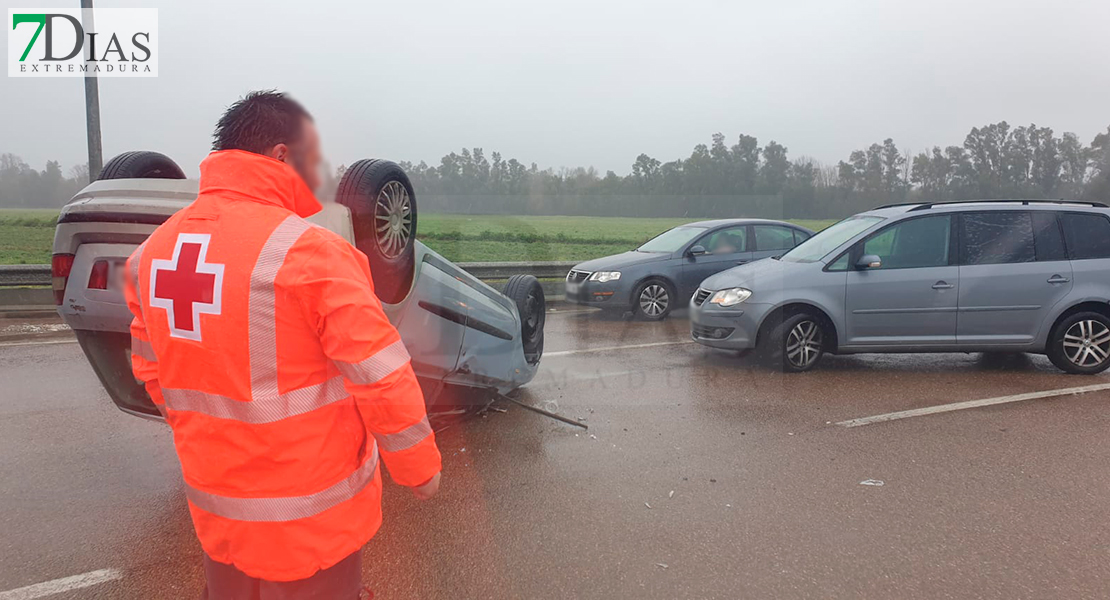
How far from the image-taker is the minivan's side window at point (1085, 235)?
21.4 ft

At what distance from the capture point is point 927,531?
3.33 metres

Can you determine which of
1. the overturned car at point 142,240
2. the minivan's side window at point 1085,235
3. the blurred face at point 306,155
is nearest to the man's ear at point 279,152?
the blurred face at point 306,155

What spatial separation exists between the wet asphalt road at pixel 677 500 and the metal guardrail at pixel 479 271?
420cm

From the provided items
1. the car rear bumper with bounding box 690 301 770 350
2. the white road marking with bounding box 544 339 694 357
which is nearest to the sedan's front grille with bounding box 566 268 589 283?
the white road marking with bounding box 544 339 694 357

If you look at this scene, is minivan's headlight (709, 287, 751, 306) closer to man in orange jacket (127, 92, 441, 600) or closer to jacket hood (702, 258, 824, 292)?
jacket hood (702, 258, 824, 292)

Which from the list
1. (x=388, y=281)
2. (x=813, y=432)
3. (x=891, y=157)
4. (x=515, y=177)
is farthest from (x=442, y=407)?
(x=891, y=157)

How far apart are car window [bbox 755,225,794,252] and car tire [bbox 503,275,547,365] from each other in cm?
567

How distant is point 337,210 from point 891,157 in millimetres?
13542

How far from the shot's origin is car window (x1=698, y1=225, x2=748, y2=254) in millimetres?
10430

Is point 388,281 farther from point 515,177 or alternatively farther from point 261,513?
point 515,177

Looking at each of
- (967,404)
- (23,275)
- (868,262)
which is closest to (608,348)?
(868,262)

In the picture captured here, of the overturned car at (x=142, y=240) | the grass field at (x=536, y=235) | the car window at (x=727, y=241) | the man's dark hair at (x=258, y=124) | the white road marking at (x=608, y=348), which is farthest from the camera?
the car window at (x=727, y=241)

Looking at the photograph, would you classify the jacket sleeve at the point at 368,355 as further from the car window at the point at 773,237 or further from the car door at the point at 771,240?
the car window at the point at 773,237

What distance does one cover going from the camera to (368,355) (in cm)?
156
